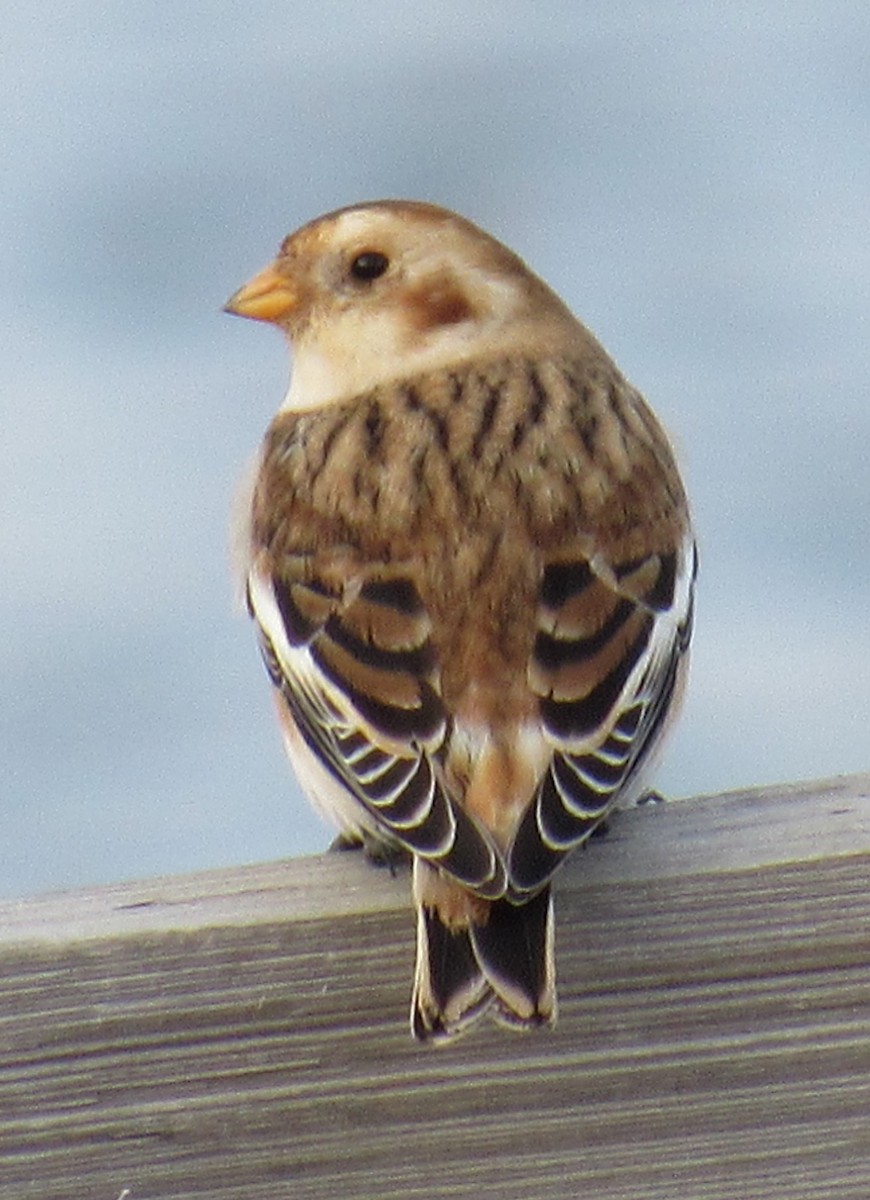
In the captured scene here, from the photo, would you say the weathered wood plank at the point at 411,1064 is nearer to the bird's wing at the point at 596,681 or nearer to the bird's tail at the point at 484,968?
the bird's tail at the point at 484,968

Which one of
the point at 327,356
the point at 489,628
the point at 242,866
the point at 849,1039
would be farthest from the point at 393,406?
the point at 849,1039

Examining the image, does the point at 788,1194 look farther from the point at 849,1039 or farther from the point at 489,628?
the point at 489,628

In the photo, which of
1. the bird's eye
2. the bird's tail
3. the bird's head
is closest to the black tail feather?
the bird's tail

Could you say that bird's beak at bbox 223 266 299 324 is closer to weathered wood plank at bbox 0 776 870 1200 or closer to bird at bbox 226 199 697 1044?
bird at bbox 226 199 697 1044

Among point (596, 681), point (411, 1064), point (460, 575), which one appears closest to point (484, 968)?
point (411, 1064)

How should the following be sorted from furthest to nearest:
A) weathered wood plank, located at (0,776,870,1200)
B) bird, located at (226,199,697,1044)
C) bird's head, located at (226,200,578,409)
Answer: bird's head, located at (226,200,578,409), bird, located at (226,199,697,1044), weathered wood plank, located at (0,776,870,1200)

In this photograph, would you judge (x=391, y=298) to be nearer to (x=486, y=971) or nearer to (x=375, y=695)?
(x=375, y=695)

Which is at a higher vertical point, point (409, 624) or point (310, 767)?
point (409, 624)
